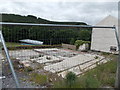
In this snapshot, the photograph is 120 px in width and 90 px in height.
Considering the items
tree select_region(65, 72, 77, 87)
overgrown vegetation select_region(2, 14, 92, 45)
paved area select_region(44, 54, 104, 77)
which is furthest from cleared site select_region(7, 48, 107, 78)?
tree select_region(65, 72, 77, 87)

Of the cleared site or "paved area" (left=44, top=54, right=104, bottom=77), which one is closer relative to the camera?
the cleared site

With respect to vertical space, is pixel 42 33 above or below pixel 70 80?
above

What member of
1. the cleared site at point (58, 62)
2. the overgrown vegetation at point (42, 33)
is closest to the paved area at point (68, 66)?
the cleared site at point (58, 62)

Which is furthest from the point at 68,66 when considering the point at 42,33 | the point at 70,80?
the point at 70,80

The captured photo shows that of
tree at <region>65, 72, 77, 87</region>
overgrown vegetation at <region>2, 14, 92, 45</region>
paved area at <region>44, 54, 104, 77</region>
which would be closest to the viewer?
tree at <region>65, 72, 77, 87</region>

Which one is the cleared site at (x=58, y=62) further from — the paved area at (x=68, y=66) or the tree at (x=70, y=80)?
the tree at (x=70, y=80)

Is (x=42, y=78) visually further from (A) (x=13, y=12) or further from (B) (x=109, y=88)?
(A) (x=13, y=12)

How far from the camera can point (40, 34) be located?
240 centimetres

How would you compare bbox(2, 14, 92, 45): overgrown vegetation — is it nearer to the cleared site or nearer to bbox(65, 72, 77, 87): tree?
the cleared site

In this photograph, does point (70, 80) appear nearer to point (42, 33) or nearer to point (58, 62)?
point (42, 33)

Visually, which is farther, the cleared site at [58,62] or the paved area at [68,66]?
the paved area at [68,66]

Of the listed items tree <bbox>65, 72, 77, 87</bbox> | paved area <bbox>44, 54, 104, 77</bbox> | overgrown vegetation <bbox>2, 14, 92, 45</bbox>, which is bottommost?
paved area <bbox>44, 54, 104, 77</bbox>

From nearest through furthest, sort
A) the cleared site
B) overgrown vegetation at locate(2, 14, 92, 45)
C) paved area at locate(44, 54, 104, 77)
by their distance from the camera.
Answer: overgrown vegetation at locate(2, 14, 92, 45), the cleared site, paved area at locate(44, 54, 104, 77)

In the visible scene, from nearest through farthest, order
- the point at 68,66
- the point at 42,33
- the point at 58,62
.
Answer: the point at 42,33 → the point at 68,66 → the point at 58,62
